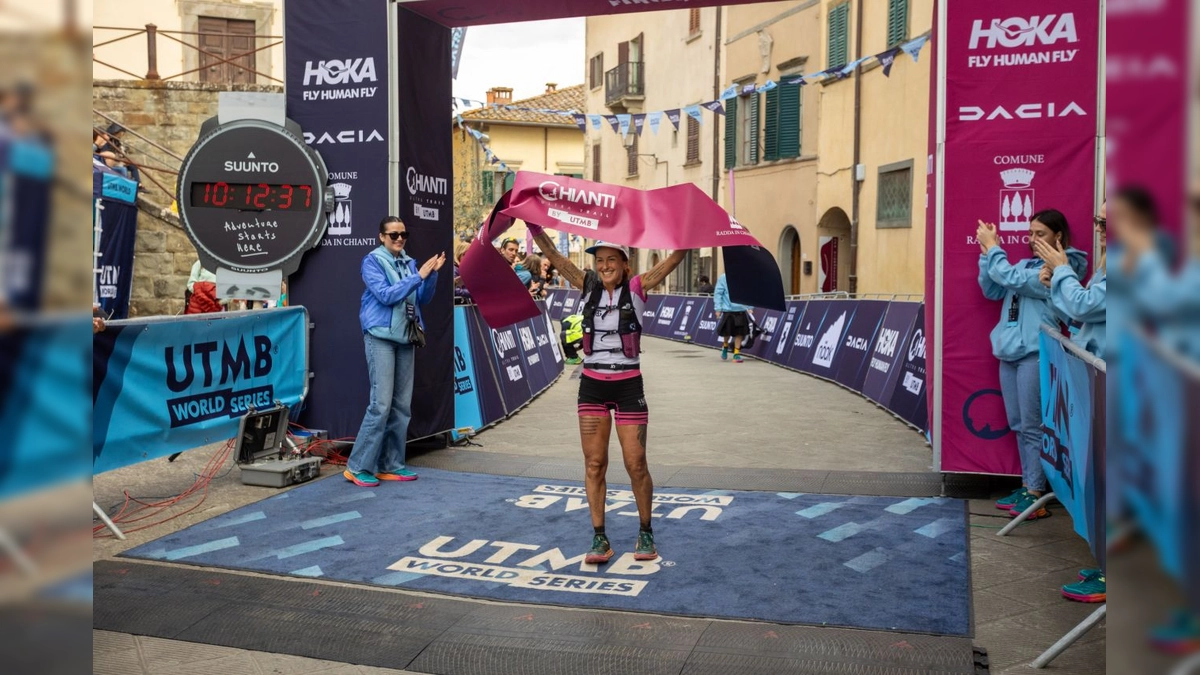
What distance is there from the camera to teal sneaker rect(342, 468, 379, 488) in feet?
26.8

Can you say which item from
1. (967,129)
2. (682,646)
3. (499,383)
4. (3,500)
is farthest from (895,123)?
(3,500)

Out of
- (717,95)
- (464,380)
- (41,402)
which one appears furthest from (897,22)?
(41,402)

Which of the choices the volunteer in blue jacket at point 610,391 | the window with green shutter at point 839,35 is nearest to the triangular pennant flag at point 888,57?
the volunteer in blue jacket at point 610,391

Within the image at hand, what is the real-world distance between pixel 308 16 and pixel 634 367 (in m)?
4.99

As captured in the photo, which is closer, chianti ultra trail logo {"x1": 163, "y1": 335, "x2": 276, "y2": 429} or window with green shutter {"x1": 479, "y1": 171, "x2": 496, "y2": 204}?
chianti ultra trail logo {"x1": 163, "y1": 335, "x2": 276, "y2": 429}

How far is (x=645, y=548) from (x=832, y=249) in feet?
65.6

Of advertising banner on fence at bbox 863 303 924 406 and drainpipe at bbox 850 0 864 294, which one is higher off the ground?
drainpipe at bbox 850 0 864 294

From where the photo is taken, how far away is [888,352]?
13.6 metres

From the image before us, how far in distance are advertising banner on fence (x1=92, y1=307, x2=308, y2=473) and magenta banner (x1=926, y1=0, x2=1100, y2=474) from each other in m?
5.25

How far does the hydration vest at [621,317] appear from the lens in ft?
20.0

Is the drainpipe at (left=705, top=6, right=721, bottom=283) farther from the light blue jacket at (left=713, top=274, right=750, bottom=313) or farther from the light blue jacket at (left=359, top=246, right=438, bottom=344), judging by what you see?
the light blue jacket at (left=359, top=246, right=438, bottom=344)

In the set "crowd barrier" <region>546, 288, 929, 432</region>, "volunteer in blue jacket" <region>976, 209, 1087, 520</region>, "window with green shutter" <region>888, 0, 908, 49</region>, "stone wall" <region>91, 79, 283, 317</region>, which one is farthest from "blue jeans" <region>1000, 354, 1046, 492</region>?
"stone wall" <region>91, 79, 283, 317</region>

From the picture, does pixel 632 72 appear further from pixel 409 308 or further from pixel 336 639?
pixel 336 639

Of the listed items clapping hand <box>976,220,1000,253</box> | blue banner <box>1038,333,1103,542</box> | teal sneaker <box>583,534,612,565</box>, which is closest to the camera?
blue banner <box>1038,333,1103,542</box>
